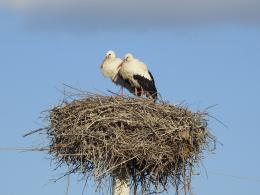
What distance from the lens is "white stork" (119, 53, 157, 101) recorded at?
55.9 ft

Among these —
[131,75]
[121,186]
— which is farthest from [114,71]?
[121,186]

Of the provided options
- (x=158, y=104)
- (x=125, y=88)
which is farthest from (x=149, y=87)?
(x=158, y=104)

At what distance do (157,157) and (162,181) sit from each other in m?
0.76

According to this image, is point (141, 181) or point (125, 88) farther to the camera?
point (125, 88)

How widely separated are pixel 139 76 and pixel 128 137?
145 inches

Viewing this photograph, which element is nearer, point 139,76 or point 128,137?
point 128,137

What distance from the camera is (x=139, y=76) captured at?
17.1 m

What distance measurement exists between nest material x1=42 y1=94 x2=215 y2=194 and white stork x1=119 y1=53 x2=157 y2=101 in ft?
9.69

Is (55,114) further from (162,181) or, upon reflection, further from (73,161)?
(162,181)

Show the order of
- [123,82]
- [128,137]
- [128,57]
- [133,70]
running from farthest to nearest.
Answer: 1. [128,57]
2. [123,82]
3. [133,70]
4. [128,137]

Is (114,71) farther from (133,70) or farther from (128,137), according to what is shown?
(128,137)

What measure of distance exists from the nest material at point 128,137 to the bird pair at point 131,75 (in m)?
2.71

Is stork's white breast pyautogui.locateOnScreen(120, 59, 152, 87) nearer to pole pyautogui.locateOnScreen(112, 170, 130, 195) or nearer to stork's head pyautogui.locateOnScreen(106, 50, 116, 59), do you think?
stork's head pyautogui.locateOnScreen(106, 50, 116, 59)

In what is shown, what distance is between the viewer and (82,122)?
538 inches
